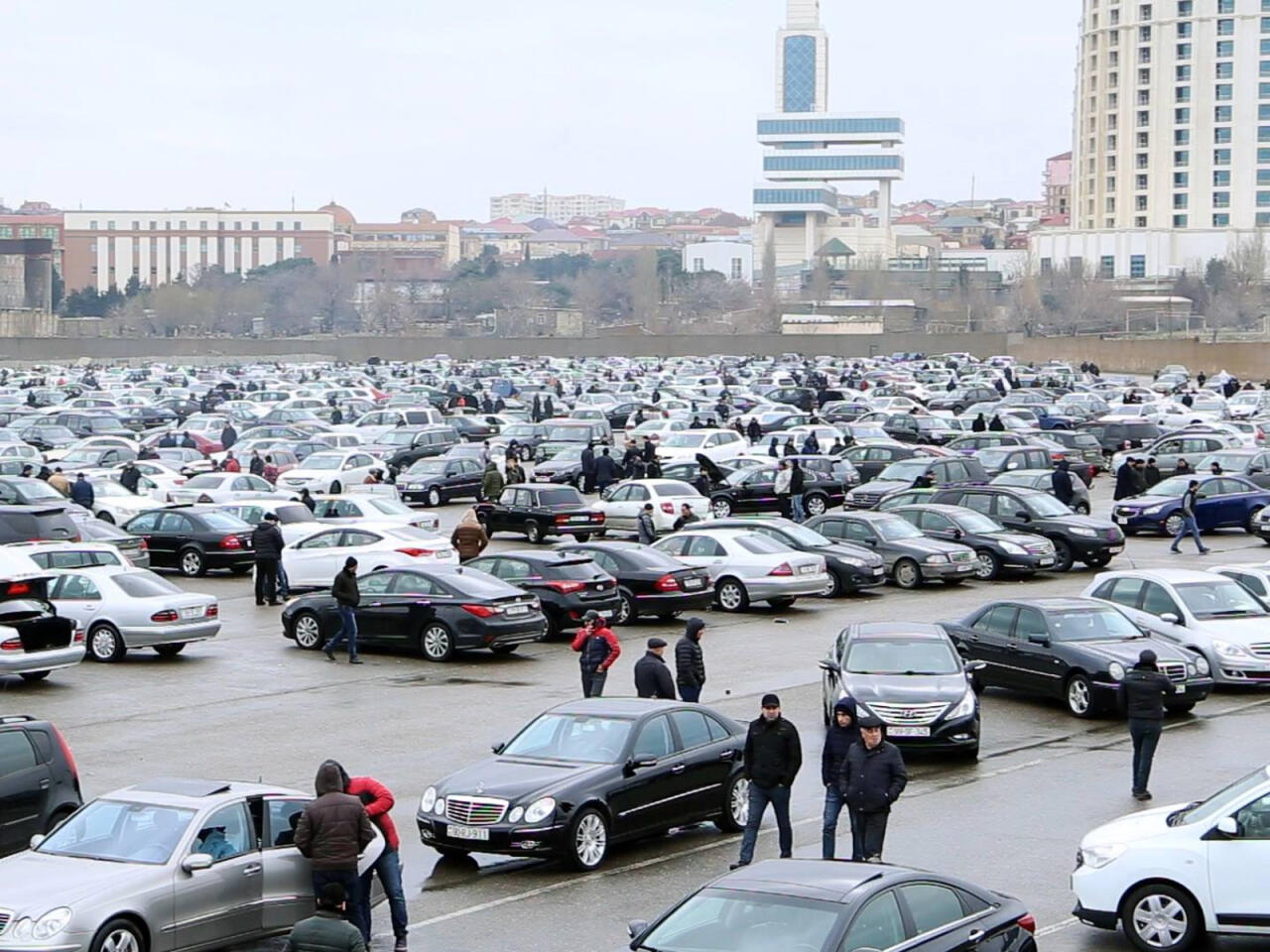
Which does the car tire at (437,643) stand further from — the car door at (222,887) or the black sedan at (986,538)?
the car door at (222,887)

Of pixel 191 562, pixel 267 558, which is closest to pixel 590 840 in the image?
pixel 267 558

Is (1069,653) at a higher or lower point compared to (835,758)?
lower

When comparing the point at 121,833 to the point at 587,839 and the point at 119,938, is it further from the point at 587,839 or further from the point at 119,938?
the point at 587,839

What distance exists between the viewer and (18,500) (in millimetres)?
35188

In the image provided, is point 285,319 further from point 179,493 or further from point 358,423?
point 179,493

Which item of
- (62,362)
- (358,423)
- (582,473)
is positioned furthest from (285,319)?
(582,473)

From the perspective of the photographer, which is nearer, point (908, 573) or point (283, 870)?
point (283, 870)

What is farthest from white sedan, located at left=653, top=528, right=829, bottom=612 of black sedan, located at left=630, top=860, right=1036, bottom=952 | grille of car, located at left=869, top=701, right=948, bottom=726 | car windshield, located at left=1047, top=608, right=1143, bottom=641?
black sedan, located at left=630, top=860, right=1036, bottom=952

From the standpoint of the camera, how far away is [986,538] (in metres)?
32.3

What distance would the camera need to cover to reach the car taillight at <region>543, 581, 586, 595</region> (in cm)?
2655

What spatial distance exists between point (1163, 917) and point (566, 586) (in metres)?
15.2

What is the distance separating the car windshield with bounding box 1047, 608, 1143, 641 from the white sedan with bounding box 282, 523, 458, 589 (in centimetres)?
1168

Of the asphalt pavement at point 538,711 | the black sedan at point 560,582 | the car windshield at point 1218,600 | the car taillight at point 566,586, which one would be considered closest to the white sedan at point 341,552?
the asphalt pavement at point 538,711

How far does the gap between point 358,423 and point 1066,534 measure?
30231 millimetres
